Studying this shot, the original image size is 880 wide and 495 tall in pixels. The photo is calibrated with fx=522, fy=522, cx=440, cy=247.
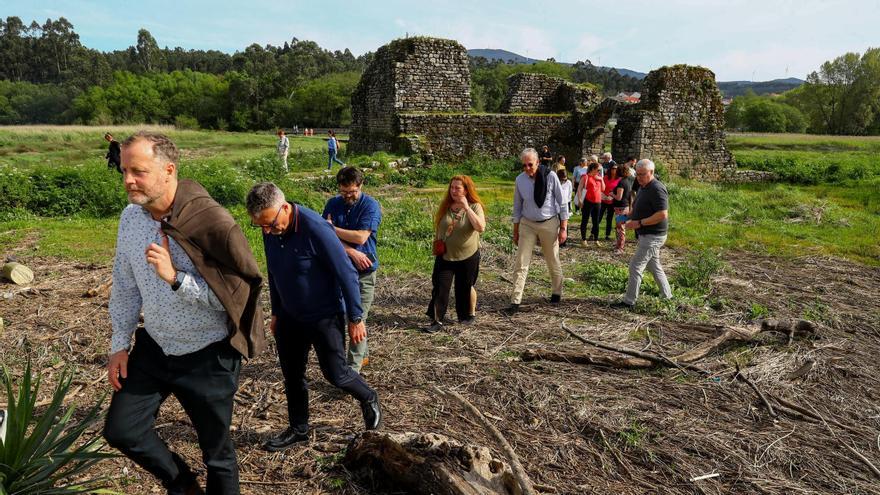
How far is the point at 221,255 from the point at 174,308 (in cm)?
32

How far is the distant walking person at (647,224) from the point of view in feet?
20.1

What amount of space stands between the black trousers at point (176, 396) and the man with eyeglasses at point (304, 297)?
738 millimetres

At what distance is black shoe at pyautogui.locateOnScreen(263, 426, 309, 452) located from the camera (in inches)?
135

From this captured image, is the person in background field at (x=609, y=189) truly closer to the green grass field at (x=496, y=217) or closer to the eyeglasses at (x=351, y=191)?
the green grass field at (x=496, y=217)

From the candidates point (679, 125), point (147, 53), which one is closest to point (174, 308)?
point (679, 125)

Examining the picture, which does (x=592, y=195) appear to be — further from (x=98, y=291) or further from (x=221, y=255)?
(x=221, y=255)

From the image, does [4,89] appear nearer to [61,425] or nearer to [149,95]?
[149,95]

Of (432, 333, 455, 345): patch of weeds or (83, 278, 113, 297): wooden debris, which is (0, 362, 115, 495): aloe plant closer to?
(432, 333, 455, 345): patch of weeds

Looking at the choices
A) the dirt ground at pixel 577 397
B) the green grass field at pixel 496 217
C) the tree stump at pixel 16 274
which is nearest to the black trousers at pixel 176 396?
the dirt ground at pixel 577 397

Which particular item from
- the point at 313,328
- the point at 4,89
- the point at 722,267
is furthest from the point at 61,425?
the point at 4,89

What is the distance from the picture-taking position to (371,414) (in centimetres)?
349

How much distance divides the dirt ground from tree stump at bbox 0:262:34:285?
0.12m

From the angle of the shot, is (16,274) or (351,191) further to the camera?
(16,274)

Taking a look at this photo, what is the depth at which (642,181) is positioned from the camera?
637 cm
